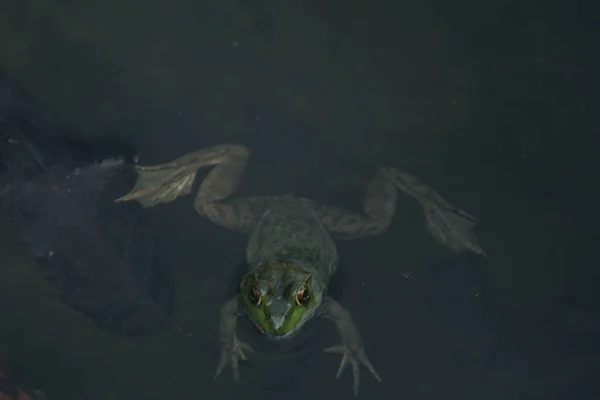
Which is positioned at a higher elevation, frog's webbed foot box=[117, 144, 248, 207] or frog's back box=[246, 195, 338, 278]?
frog's webbed foot box=[117, 144, 248, 207]

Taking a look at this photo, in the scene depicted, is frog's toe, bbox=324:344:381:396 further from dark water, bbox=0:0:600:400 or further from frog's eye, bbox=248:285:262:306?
frog's eye, bbox=248:285:262:306

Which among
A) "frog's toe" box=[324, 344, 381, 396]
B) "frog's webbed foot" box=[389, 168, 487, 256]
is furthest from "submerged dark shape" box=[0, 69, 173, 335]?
"frog's webbed foot" box=[389, 168, 487, 256]

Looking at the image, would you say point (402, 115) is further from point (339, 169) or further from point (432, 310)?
point (432, 310)

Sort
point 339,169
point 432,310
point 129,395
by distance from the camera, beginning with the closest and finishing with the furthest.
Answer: point 129,395 < point 432,310 < point 339,169

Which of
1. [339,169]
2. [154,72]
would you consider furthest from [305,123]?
[154,72]

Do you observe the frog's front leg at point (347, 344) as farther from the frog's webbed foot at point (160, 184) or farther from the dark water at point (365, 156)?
the frog's webbed foot at point (160, 184)
